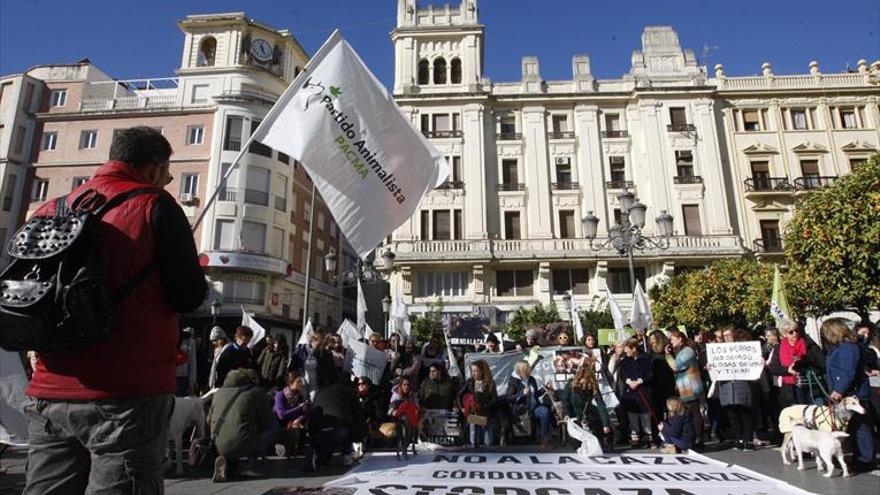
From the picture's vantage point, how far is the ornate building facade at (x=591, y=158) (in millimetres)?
28078

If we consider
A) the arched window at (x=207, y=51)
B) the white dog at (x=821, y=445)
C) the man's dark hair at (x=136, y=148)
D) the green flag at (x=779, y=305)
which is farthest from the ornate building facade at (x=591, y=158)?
the man's dark hair at (x=136, y=148)

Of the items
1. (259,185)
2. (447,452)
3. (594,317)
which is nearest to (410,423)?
(447,452)

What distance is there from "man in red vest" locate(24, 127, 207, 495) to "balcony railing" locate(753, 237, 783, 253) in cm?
3215

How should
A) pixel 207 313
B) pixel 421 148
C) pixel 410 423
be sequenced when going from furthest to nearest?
1. pixel 207 313
2. pixel 410 423
3. pixel 421 148

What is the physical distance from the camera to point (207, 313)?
2873 cm

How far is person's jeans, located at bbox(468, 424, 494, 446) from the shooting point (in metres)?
8.50

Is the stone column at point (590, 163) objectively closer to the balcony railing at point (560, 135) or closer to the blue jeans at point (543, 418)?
the balcony railing at point (560, 135)

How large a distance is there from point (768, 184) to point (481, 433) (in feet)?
94.9

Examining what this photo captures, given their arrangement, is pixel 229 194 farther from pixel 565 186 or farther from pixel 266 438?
pixel 266 438

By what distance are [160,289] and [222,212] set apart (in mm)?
30067

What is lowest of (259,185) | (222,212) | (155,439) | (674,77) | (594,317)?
(155,439)

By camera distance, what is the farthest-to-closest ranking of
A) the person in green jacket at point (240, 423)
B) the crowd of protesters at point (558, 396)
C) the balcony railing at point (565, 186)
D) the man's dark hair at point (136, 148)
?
1. the balcony railing at point (565, 186)
2. the crowd of protesters at point (558, 396)
3. the person in green jacket at point (240, 423)
4. the man's dark hair at point (136, 148)

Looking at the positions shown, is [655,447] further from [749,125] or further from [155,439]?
[749,125]

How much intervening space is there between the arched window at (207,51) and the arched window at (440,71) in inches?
584
